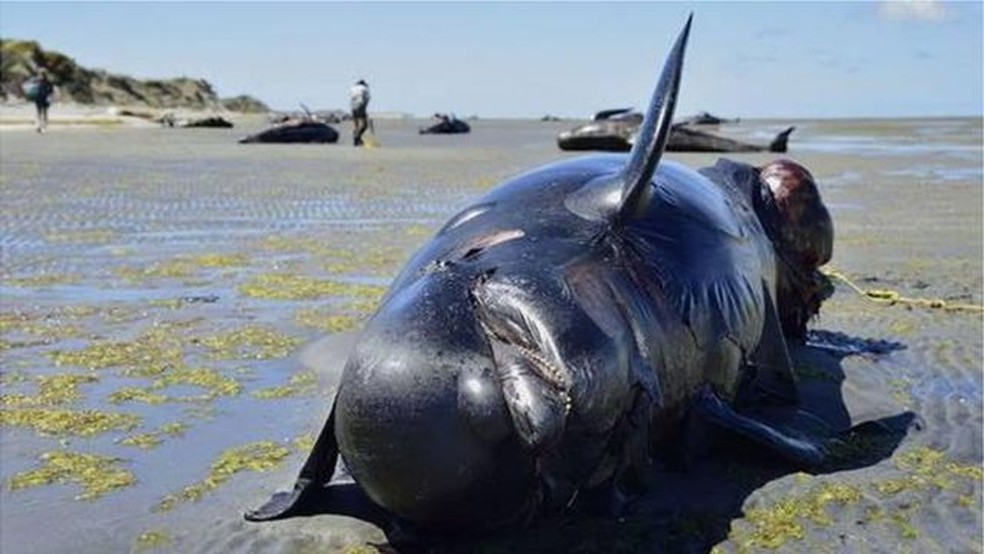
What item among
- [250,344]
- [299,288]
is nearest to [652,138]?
[250,344]

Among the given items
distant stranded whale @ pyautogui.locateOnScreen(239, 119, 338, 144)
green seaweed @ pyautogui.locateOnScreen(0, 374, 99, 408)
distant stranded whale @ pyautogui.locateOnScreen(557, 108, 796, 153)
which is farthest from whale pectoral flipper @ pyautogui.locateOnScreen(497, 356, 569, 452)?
distant stranded whale @ pyautogui.locateOnScreen(239, 119, 338, 144)

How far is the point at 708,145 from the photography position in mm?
29453

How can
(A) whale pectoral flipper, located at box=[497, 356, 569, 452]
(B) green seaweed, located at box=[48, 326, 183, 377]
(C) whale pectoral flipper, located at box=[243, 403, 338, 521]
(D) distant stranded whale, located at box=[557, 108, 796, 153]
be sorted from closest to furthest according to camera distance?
(A) whale pectoral flipper, located at box=[497, 356, 569, 452] → (C) whale pectoral flipper, located at box=[243, 403, 338, 521] → (B) green seaweed, located at box=[48, 326, 183, 377] → (D) distant stranded whale, located at box=[557, 108, 796, 153]

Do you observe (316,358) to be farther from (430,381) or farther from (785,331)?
(430,381)

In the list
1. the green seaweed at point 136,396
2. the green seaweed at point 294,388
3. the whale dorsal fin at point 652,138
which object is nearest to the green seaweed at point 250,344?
the green seaweed at point 294,388

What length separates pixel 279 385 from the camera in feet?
21.0

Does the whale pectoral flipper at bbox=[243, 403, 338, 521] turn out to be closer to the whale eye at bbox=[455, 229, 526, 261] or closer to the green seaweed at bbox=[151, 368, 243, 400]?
the whale eye at bbox=[455, 229, 526, 261]

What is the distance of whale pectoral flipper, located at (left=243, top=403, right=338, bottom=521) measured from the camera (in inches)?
162

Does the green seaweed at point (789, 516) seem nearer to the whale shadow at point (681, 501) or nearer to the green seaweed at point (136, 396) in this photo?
the whale shadow at point (681, 501)

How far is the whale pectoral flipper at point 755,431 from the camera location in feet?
15.1

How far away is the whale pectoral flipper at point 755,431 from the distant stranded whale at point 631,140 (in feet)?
78.4

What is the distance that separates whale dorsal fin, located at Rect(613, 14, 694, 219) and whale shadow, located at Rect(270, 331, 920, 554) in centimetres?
97

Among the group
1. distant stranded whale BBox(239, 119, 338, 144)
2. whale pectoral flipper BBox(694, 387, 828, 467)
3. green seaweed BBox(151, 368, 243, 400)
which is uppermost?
whale pectoral flipper BBox(694, 387, 828, 467)

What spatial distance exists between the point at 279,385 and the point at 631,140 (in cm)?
2355
